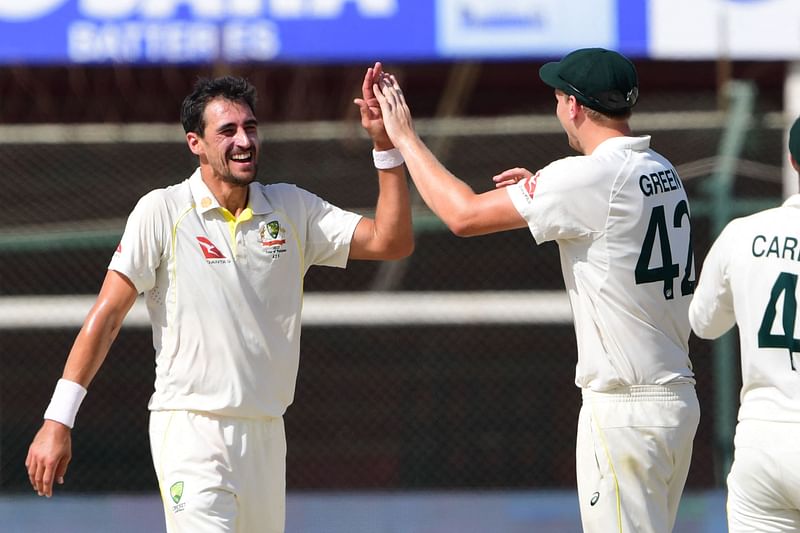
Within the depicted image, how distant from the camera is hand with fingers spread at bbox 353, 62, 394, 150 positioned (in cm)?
385

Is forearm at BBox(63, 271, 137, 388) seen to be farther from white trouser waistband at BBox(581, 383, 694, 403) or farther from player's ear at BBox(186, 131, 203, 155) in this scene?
white trouser waistband at BBox(581, 383, 694, 403)

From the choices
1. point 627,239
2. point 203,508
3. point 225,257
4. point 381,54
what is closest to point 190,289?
point 225,257

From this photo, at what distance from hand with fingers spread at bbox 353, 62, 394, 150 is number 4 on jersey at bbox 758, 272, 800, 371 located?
4.40 ft

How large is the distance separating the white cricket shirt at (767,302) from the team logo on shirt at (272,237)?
1.39m

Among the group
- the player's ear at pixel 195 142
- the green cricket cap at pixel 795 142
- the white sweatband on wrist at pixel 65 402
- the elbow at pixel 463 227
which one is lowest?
the white sweatband on wrist at pixel 65 402

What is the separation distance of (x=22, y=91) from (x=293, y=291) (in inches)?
244

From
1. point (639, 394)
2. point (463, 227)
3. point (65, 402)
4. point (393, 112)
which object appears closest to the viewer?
point (639, 394)

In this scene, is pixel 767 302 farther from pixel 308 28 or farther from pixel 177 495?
pixel 308 28

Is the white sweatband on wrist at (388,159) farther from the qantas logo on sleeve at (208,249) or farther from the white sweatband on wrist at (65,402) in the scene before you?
the white sweatband on wrist at (65,402)

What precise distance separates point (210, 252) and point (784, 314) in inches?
69.1

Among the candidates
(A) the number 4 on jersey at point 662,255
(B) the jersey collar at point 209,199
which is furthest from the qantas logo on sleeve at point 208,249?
(A) the number 4 on jersey at point 662,255

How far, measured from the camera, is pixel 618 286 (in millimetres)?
3379

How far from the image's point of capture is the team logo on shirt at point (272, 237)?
3.88 metres

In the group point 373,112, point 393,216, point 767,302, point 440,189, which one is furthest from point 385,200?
point 767,302
